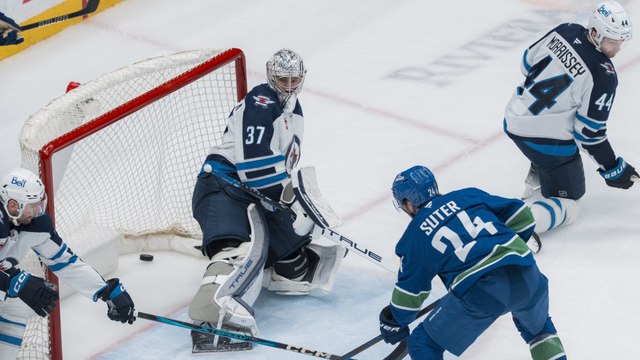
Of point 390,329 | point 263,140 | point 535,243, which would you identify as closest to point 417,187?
point 390,329

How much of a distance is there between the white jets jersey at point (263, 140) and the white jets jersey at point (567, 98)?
36.7 inches

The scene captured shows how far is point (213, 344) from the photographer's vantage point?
5027 millimetres

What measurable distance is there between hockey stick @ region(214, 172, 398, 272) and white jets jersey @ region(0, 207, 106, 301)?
0.70 m

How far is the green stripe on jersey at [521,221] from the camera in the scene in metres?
4.56

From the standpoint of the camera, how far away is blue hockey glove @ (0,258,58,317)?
451 centimetres

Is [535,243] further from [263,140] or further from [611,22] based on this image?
[263,140]

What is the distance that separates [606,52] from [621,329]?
1073 millimetres

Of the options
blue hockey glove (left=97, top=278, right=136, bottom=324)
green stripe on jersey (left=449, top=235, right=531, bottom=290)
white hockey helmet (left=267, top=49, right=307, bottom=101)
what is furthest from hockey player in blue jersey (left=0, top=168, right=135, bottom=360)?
green stripe on jersey (left=449, top=235, right=531, bottom=290)

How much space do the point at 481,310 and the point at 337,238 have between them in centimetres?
83

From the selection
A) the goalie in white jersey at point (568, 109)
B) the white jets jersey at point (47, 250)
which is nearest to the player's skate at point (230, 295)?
A: the white jets jersey at point (47, 250)

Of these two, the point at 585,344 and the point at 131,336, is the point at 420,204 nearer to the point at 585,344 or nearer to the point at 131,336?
the point at 585,344

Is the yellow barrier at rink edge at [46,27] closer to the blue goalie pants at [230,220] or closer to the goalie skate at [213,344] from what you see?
the blue goalie pants at [230,220]

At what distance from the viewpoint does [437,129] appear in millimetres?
6496

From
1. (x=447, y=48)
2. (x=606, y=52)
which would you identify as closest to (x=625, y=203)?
(x=606, y=52)
